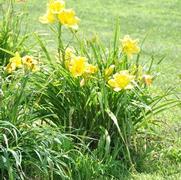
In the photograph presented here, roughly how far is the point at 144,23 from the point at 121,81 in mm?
8054

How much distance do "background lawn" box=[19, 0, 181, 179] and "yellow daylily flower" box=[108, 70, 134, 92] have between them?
213 cm

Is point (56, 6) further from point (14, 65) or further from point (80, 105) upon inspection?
point (80, 105)

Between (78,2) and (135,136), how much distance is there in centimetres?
962

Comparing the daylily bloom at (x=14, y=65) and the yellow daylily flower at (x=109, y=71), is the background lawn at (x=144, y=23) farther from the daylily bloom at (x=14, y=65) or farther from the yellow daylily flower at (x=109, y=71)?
the daylily bloom at (x=14, y=65)

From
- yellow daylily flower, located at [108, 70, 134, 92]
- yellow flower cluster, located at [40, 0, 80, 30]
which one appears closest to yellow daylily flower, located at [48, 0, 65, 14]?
yellow flower cluster, located at [40, 0, 80, 30]

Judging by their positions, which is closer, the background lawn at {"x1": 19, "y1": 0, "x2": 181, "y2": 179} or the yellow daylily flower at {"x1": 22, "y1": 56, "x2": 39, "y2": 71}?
the yellow daylily flower at {"x1": 22, "y1": 56, "x2": 39, "y2": 71}

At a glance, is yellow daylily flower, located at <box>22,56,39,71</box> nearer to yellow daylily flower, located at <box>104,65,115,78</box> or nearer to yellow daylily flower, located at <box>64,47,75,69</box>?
yellow daylily flower, located at <box>64,47,75,69</box>

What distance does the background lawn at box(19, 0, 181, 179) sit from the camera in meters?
9.08

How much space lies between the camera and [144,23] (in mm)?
12164

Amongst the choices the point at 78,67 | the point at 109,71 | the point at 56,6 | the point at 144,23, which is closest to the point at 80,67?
the point at 78,67

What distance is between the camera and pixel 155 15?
1316 centimetres

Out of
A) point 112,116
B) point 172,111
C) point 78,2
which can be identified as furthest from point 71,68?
point 78,2

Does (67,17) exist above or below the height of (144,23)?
above

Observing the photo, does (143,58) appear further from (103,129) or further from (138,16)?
(103,129)
